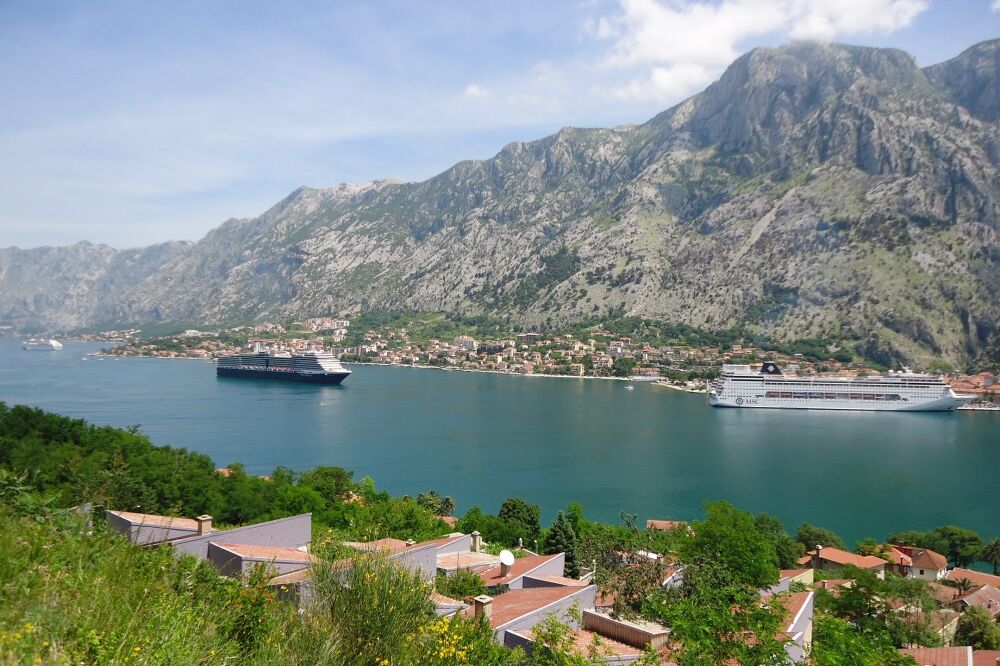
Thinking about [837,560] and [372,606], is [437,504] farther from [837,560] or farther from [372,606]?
[372,606]

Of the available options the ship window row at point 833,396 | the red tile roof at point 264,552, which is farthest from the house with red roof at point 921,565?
the ship window row at point 833,396

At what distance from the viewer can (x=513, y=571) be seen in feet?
37.6

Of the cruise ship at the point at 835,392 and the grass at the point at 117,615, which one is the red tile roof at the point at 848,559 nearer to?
the grass at the point at 117,615

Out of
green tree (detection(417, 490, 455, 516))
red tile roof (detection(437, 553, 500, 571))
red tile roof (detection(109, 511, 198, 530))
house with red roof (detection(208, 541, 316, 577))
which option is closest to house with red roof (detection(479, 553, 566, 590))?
red tile roof (detection(437, 553, 500, 571))

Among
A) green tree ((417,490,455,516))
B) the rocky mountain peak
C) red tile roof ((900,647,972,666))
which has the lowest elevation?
green tree ((417,490,455,516))

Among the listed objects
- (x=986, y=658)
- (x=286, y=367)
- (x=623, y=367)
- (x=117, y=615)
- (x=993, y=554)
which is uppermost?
(x=117, y=615)

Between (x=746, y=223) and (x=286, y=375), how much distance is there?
6924 cm

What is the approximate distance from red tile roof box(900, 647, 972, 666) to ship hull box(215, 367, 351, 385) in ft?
218

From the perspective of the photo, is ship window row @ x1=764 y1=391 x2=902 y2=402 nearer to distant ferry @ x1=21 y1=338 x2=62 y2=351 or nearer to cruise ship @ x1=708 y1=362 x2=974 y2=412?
cruise ship @ x1=708 y1=362 x2=974 y2=412

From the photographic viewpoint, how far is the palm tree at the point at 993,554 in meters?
21.0

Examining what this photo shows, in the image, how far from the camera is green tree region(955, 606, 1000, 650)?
40.1ft

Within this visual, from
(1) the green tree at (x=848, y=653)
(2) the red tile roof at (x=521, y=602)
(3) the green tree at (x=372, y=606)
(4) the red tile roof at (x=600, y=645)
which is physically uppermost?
(3) the green tree at (x=372, y=606)

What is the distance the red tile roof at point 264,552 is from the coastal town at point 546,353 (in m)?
63.6

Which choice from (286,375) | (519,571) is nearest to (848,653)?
(519,571)
